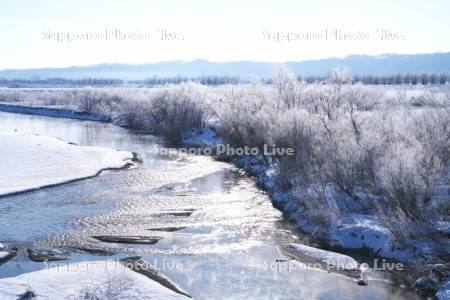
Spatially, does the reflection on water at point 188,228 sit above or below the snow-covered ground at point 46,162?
below

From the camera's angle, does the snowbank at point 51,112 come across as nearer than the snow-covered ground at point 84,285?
No

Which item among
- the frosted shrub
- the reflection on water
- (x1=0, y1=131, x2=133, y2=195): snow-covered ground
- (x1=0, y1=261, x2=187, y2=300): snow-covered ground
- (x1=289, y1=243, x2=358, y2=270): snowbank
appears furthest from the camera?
the frosted shrub

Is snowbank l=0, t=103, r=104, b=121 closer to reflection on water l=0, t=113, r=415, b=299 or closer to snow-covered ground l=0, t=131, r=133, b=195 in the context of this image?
snow-covered ground l=0, t=131, r=133, b=195

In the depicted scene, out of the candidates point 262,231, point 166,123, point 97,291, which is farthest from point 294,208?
point 166,123

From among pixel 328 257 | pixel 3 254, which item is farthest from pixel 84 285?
pixel 328 257

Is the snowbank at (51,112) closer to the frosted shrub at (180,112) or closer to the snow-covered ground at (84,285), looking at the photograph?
the frosted shrub at (180,112)

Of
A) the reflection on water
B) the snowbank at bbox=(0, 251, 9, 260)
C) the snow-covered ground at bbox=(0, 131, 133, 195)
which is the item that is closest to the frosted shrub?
the snow-covered ground at bbox=(0, 131, 133, 195)

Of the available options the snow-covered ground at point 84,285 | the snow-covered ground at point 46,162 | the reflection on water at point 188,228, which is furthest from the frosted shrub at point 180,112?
the snow-covered ground at point 84,285
